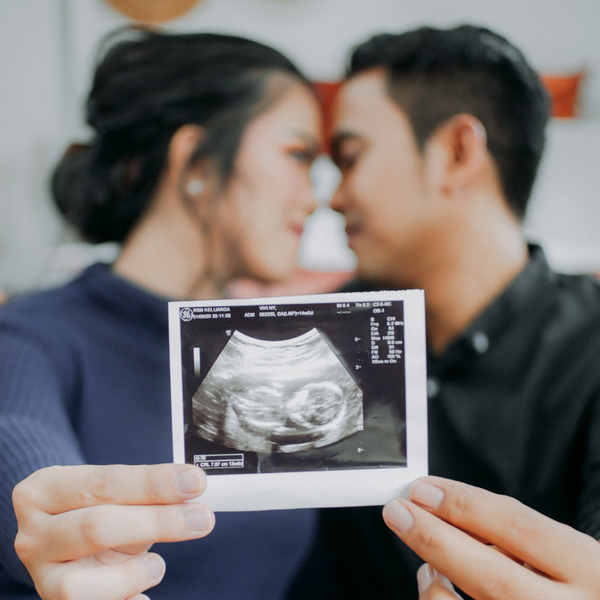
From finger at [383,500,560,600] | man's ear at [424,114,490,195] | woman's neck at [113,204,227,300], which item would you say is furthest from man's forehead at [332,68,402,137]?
finger at [383,500,560,600]

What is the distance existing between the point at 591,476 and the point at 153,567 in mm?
623

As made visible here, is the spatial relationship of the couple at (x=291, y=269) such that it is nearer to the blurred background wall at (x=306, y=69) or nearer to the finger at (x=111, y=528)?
the finger at (x=111, y=528)

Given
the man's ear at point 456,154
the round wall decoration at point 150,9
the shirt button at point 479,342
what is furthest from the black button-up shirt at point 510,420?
the round wall decoration at point 150,9

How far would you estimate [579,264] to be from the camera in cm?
129

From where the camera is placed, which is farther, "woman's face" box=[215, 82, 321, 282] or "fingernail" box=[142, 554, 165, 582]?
"woman's face" box=[215, 82, 321, 282]

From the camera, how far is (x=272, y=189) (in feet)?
3.33

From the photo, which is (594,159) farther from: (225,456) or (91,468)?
(91,468)

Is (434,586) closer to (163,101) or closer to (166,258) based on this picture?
(166,258)

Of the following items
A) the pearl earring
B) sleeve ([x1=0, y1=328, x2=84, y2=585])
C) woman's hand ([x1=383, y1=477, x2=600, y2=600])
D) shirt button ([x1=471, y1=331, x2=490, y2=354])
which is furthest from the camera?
the pearl earring

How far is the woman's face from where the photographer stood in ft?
3.24

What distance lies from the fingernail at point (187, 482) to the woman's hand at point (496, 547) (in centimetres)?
21

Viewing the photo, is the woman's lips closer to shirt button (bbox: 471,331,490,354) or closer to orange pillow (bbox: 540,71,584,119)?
shirt button (bbox: 471,331,490,354)

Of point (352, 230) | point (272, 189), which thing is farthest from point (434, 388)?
point (272, 189)

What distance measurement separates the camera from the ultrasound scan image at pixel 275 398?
53 cm
